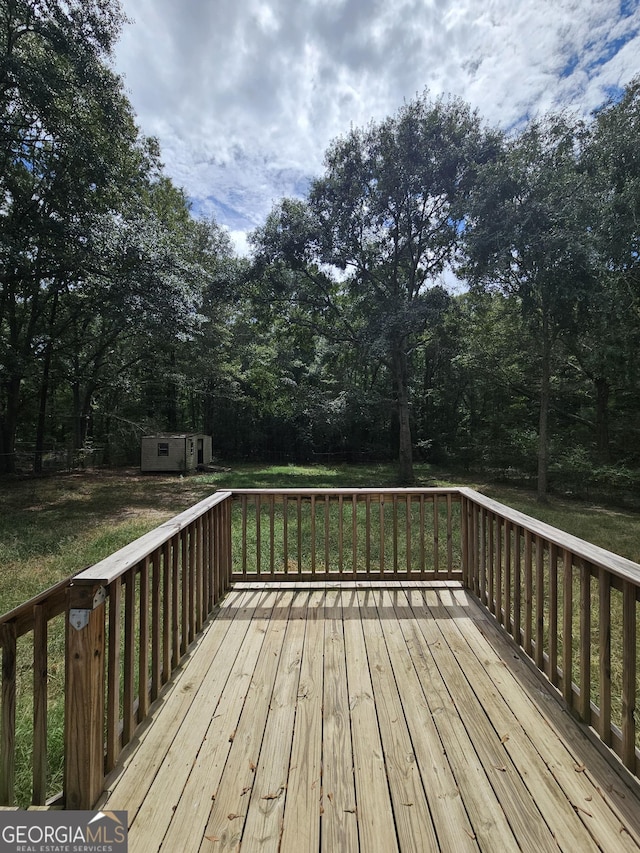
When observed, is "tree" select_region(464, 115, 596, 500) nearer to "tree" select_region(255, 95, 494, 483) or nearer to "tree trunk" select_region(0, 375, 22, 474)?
"tree" select_region(255, 95, 494, 483)

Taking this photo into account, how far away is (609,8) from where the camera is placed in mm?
5723

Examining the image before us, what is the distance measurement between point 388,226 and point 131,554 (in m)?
13.6

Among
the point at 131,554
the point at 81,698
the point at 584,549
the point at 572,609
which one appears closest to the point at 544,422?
the point at 572,609

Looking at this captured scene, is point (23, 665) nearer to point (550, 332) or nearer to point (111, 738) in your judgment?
point (111, 738)

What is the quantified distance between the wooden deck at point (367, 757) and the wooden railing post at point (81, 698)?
0.38ft

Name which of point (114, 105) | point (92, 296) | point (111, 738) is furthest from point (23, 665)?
point (114, 105)

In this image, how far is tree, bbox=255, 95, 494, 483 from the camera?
1109cm

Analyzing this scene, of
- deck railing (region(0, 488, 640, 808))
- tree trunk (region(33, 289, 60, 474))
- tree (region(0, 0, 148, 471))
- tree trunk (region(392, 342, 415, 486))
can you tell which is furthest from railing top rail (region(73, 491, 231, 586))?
tree trunk (region(33, 289, 60, 474))

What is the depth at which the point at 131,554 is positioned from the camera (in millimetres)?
1624

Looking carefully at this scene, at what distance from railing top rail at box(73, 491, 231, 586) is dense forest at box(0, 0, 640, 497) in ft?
27.2

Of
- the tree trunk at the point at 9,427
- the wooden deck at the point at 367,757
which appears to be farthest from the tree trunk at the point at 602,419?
the tree trunk at the point at 9,427

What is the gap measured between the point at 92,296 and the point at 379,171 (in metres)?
9.10

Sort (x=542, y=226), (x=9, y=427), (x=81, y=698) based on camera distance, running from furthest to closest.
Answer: (x=9, y=427) < (x=542, y=226) < (x=81, y=698)

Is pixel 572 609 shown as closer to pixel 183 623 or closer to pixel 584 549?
pixel 584 549
